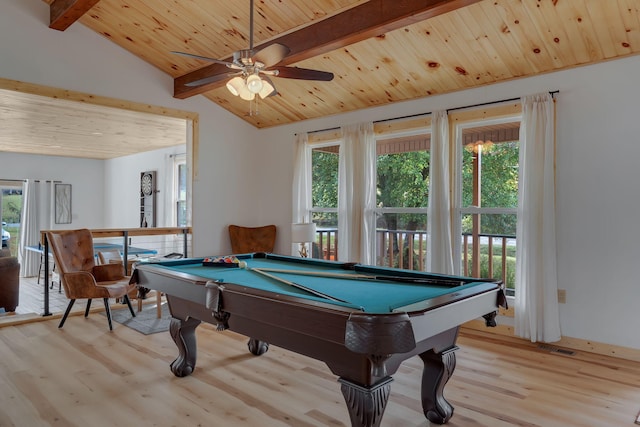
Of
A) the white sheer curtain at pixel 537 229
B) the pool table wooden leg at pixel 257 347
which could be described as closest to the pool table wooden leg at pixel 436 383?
the pool table wooden leg at pixel 257 347

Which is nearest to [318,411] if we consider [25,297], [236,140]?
[236,140]

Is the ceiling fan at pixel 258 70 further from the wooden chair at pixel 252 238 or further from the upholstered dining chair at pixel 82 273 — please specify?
the wooden chair at pixel 252 238

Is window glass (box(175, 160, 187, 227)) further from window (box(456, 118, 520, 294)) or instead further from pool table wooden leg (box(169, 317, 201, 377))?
window (box(456, 118, 520, 294))

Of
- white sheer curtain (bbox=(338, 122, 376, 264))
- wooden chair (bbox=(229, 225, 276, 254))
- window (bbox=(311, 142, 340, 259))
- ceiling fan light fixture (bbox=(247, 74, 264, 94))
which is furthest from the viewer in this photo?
wooden chair (bbox=(229, 225, 276, 254))

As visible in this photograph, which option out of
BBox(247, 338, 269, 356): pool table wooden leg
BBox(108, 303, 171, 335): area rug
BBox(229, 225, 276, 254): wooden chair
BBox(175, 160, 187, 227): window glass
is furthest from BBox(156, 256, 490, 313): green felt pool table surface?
BBox(175, 160, 187, 227): window glass

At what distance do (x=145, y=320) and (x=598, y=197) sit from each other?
4598 mm

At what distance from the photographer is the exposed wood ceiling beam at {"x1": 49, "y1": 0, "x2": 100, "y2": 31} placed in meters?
4.00

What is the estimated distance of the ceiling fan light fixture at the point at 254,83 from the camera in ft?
9.61

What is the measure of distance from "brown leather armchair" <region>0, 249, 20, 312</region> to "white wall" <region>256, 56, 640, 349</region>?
5.79 meters

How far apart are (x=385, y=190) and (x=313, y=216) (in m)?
1.28

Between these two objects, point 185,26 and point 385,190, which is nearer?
point 185,26

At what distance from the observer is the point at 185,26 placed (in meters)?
4.53

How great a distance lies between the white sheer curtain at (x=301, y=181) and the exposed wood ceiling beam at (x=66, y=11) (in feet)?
9.35

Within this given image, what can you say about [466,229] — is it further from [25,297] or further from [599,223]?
[25,297]
